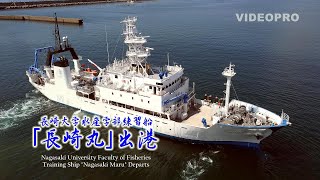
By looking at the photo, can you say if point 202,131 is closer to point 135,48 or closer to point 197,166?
point 197,166

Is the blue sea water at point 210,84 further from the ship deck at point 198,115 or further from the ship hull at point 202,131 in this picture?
the ship deck at point 198,115

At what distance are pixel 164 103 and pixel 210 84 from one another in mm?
13999

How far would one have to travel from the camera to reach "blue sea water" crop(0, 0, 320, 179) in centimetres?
2348

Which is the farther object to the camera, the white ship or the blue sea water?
the white ship

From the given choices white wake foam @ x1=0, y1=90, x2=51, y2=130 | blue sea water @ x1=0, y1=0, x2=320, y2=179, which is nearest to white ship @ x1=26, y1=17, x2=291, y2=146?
blue sea water @ x1=0, y1=0, x2=320, y2=179

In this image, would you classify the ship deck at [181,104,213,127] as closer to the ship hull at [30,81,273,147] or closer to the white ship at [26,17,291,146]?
the white ship at [26,17,291,146]

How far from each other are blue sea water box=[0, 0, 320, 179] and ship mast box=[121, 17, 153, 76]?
320 inches

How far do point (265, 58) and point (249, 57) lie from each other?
268cm

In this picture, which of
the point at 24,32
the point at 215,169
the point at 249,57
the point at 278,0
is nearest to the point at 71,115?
the point at 215,169

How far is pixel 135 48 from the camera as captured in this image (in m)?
28.5

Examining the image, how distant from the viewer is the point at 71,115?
33406mm

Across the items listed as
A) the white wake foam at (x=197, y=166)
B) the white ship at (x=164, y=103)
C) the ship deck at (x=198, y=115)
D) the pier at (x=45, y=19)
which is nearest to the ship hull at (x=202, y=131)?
the white ship at (x=164, y=103)

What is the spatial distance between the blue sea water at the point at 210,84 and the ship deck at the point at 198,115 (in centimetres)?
223

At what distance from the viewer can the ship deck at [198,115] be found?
88.8 feet
